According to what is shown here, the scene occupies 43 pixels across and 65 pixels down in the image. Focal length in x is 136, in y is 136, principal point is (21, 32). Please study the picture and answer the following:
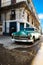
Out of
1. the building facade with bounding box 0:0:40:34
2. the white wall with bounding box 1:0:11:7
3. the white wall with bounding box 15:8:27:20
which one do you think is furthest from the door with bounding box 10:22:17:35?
the white wall with bounding box 1:0:11:7

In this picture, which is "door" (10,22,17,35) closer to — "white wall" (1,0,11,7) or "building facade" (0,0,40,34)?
"building facade" (0,0,40,34)

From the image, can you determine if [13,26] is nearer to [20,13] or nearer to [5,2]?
[20,13]

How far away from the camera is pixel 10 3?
26859 mm

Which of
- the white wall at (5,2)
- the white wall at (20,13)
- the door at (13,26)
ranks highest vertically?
the white wall at (5,2)

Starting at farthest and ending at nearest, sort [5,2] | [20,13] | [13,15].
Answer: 1. [5,2]
2. [13,15]
3. [20,13]

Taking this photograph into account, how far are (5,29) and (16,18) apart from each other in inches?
139

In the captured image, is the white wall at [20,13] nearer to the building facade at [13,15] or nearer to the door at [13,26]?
the building facade at [13,15]

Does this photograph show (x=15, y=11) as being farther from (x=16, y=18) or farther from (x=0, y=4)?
(x=0, y=4)

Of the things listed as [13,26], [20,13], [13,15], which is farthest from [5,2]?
[13,26]

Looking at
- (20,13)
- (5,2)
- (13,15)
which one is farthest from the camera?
(5,2)

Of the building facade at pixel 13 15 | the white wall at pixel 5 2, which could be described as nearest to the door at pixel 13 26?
the building facade at pixel 13 15

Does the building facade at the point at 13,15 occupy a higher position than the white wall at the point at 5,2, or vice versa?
the white wall at the point at 5,2

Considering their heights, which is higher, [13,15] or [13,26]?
[13,15]

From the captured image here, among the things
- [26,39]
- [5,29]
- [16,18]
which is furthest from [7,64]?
[5,29]
